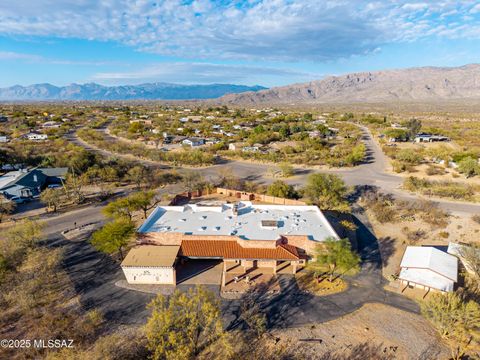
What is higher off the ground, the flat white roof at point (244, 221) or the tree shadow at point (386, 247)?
the flat white roof at point (244, 221)

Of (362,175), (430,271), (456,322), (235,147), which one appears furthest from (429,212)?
(235,147)

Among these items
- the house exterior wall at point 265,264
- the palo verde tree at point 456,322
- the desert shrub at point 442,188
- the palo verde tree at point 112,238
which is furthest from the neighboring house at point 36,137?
the palo verde tree at point 456,322

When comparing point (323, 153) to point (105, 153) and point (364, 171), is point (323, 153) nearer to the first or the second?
point (364, 171)

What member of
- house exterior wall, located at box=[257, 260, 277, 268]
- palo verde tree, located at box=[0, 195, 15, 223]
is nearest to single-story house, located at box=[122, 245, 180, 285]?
house exterior wall, located at box=[257, 260, 277, 268]

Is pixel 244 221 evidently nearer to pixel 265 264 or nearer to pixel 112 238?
pixel 265 264

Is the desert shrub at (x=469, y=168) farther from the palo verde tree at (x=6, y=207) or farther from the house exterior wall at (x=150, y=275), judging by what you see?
the palo verde tree at (x=6, y=207)

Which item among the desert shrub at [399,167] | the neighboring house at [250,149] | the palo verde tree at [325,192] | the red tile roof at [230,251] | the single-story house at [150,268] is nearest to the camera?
the single-story house at [150,268]
